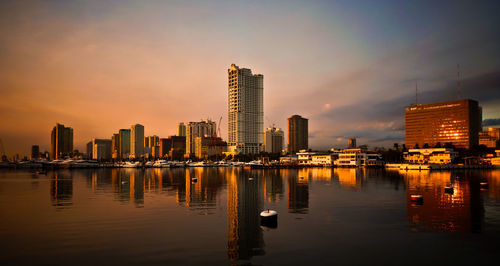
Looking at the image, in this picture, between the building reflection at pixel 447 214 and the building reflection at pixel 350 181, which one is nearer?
the building reflection at pixel 447 214

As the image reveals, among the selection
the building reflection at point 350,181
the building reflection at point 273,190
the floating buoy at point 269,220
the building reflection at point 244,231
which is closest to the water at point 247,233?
the building reflection at point 244,231

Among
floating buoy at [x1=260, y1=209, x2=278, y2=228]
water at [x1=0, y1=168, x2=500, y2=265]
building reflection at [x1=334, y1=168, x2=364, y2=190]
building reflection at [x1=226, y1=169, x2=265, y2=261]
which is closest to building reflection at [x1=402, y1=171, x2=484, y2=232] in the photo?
water at [x1=0, y1=168, x2=500, y2=265]

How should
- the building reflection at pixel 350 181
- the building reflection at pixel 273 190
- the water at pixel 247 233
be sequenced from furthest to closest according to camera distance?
the building reflection at pixel 350 181, the building reflection at pixel 273 190, the water at pixel 247 233

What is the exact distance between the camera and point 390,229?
35.9 metres

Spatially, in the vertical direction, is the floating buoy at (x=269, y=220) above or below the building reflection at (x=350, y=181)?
above

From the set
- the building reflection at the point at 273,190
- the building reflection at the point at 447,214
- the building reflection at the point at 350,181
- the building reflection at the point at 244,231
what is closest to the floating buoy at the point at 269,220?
the building reflection at the point at 244,231

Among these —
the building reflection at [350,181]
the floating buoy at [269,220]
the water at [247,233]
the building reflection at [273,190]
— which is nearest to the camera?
the water at [247,233]

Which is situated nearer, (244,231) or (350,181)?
(244,231)

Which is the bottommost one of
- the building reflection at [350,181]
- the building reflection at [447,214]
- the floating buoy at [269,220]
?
the building reflection at [350,181]

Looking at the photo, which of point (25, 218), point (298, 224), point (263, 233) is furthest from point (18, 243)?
point (298, 224)

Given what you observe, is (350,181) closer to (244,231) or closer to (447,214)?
(447,214)

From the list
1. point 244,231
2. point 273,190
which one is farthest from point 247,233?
point 273,190

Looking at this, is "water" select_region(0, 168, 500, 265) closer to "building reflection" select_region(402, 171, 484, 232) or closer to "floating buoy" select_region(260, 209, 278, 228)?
"building reflection" select_region(402, 171, 484, 232)

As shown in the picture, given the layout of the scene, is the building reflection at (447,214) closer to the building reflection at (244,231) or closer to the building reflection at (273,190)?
the building reflection at (244,231)
